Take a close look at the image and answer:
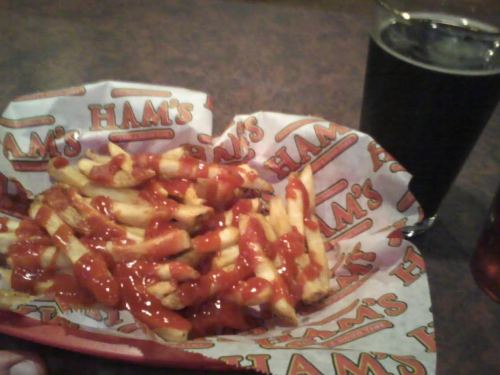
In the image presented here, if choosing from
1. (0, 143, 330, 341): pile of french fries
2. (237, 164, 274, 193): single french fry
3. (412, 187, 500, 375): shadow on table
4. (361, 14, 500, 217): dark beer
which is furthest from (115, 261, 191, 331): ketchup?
(361, 14, 500, 217): dark beer

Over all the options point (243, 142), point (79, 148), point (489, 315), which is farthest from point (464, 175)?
point (79, 148)

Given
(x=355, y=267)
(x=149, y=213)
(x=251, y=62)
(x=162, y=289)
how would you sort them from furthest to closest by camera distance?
(x=251, y=62), (x=355, y=267), (x=149, y=213), (x=162, y=289)

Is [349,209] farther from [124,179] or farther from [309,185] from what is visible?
[124,179]

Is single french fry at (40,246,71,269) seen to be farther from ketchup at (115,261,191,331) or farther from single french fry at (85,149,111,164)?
single french fry at (85,149,111,164)

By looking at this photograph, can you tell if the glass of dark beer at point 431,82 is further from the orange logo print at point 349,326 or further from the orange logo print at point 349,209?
the orange logo print at point 349,326

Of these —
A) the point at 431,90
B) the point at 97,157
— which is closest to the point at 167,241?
the point at 97,157

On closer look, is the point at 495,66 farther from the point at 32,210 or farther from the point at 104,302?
the point at 32,210
